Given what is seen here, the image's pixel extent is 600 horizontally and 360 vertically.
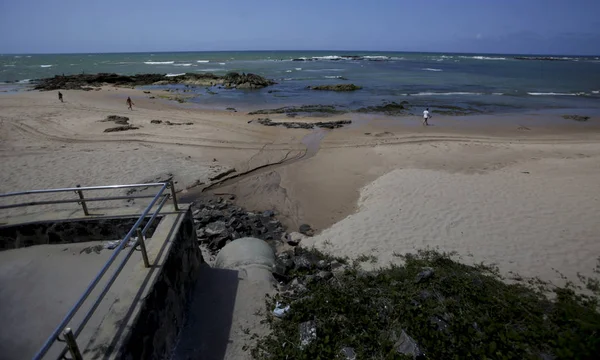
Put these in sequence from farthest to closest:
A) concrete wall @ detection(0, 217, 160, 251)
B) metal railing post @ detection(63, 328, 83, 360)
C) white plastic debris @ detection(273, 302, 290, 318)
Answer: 1. concrete wall @ detection(0, 217, 160, 251)
2. white plastic debris @ detection(273, 302, 290, 318)
3. metal railing post @ detection(63, 328, 83, 360)

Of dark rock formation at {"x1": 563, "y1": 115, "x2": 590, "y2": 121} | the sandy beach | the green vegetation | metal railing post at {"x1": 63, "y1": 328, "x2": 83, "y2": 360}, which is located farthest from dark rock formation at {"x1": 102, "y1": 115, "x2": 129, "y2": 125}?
dark rock formation at {"x1": 563, "y1": 115, "x2": 590, "y2": 121}

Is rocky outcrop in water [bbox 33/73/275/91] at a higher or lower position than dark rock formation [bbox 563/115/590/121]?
higher

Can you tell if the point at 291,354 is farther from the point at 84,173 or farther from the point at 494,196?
the point at 84,173

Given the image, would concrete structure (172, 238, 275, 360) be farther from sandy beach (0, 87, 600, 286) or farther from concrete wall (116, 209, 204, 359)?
sandy beach (0, 87, 600, 286)

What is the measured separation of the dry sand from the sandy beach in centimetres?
5

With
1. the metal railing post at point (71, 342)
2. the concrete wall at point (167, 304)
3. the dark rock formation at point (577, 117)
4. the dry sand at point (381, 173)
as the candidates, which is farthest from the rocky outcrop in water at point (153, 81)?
the metal railing post at point (71, 342)

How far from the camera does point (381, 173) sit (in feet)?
40.2

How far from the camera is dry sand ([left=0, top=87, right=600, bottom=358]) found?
765 cm

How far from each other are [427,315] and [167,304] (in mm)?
3847

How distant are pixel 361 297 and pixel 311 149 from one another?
11.1 meters

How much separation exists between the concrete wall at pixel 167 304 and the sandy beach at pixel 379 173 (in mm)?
3424

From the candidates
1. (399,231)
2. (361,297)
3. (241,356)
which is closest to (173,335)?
(241,356)

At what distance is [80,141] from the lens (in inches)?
634

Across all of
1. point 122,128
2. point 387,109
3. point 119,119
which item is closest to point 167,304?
point 122,128
